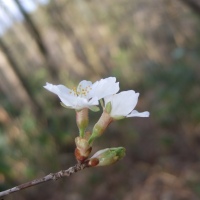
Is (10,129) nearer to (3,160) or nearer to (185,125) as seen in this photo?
(3,160)

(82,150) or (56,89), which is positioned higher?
(56,89)

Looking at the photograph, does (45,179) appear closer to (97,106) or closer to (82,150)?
(82,150)

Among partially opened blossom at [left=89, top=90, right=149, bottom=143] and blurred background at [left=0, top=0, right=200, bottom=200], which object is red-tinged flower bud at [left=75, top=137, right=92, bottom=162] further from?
blurred background at [left=0, top=0, right=200, bottom=200]

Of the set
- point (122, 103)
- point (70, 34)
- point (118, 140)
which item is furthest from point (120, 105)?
point (70, 34)

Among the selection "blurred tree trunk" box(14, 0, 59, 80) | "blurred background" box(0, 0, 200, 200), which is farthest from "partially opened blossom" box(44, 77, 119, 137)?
"blurred tree trunk" box(14, 0, 59, 80)

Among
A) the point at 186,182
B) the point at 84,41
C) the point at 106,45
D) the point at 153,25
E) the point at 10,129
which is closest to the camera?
the point at 186,182

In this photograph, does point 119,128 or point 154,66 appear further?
point 119,128

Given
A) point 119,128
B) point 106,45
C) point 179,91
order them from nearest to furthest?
1. point 179,91
2. point 119,128
3. point 106,45

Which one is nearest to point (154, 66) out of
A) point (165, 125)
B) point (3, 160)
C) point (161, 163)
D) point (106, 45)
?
point (165, 125)
